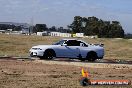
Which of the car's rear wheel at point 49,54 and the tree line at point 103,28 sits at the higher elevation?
the tree line at point 103,28

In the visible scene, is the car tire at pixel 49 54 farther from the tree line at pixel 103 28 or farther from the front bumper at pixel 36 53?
the tree line at pixel 103 28

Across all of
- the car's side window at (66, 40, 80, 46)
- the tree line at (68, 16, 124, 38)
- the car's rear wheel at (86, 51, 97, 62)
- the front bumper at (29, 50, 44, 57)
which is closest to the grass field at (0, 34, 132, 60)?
the front bumper at (29, 50, 44, 57)

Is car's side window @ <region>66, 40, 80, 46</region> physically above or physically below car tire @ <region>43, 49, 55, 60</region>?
above

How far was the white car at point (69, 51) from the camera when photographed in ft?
99.0

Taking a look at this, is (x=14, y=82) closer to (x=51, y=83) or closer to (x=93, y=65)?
(x=51, y=83)

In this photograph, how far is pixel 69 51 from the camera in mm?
30922

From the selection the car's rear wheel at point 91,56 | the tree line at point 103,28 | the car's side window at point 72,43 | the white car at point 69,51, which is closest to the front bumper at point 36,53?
the white car at point 69,51

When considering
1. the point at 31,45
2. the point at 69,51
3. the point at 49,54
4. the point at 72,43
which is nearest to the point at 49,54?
the point at 49,54

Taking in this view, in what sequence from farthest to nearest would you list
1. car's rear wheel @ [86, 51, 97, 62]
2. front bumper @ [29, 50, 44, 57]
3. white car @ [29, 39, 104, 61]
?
car's rear wheel @ [86, 51, 97, 62] < white car @ [29, 39, 104, 61] < front bumper @ [29, 50, 44, 57]

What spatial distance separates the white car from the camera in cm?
3019

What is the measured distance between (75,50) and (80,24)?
480 ft

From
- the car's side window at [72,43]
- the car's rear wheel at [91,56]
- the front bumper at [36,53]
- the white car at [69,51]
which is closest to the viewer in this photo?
the front bumper at [36,53]

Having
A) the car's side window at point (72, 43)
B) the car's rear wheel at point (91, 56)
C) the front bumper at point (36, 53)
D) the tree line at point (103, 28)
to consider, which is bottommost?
the car's rear wheel at point (91, 56)

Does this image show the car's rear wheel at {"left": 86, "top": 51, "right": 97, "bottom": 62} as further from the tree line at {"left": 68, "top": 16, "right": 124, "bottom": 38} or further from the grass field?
Answer: the tree line at {"left": 68, "top": 16, "right": 124, "bottom": 38}
